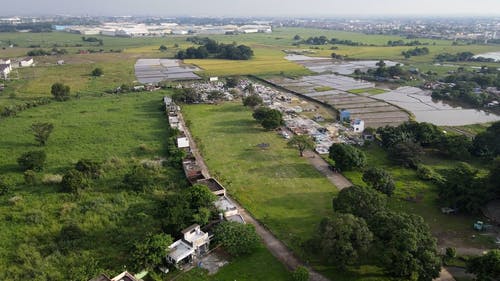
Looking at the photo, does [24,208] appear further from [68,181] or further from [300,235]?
[300,235]

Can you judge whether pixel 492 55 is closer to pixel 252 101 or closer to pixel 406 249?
pixel 252 101

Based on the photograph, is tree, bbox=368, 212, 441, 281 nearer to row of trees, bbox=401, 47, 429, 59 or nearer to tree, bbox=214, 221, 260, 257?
tree, bbox=214, 221, 260, 257

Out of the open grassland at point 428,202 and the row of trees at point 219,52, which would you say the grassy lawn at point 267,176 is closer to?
the open grassland at point 428,202

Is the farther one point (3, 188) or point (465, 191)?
point (3, 188)

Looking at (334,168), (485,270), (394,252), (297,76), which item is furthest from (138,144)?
(297,76)

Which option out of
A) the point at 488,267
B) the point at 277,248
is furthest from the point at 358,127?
the point at 488,267

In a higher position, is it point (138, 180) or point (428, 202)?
point (138, 180)
